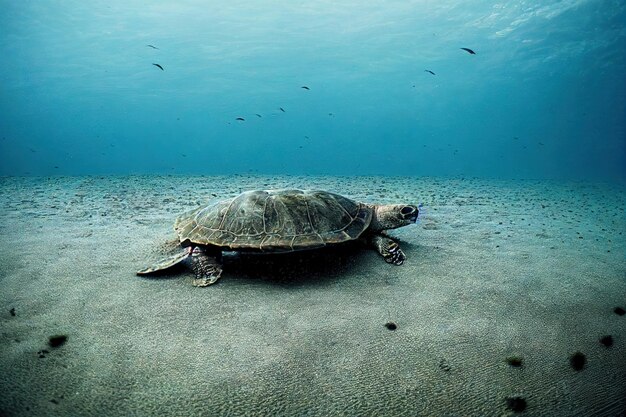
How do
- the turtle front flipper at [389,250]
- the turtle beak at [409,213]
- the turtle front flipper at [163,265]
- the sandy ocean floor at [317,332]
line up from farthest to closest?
the turtle beak at [409,213]
the turtle front flipper at [389,250]
the turtle front flipper at [163,265]
the sandy ocean floor at [317,332]

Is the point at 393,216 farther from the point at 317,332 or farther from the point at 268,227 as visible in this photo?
the point at 317,332

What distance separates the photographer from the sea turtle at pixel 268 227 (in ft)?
12.7

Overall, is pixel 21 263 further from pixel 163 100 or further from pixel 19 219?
pixel 163 100

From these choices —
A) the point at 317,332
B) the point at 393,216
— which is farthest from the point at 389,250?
the point at 317,332

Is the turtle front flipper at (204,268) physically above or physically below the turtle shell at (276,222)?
below

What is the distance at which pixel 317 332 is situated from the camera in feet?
9.30

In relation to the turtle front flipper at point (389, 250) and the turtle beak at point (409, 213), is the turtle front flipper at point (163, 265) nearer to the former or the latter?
the turtle front flipper at point (389, 250)

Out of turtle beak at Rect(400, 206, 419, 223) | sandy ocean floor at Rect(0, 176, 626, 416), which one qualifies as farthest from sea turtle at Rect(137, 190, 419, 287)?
turtle beak at Rect(400, 206, 419, 223)

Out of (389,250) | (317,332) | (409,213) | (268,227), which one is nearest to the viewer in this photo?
(317,332)

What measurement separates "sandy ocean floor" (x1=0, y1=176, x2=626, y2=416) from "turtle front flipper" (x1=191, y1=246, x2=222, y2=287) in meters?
0.18

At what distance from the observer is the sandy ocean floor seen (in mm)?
2029

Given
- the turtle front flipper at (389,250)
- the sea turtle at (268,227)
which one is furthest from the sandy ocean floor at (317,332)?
the sea turtle at (268,227)

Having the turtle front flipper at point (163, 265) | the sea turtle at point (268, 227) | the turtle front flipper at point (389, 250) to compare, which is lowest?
the turtle front flipper at point (163, 265)

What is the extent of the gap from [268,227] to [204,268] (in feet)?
3.50
